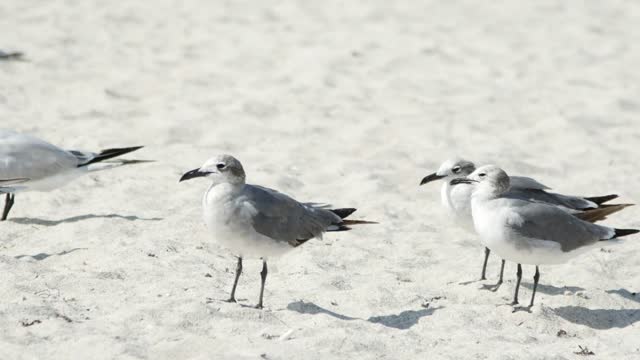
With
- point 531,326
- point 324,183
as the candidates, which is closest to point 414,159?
point 324,183

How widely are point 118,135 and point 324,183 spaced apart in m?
2.09

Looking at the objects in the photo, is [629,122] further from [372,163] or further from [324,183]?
[324,183]

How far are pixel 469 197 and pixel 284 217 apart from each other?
133cm

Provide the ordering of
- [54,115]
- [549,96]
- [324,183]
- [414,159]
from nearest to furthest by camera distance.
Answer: [324,183], [414,159], [54,115], [549,96]

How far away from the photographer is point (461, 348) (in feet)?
18.5

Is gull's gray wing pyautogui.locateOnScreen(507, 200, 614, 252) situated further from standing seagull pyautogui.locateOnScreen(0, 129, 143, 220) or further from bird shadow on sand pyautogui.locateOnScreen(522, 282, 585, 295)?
standing seagull pyautogui.locateOnScreen(0, 129, 143, 220)

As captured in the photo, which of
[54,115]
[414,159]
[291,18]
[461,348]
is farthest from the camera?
[291,18]

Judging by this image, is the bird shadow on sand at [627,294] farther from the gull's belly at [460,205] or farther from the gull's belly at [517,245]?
the gull's belly at [460,205]

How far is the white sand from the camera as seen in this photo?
18.9ft

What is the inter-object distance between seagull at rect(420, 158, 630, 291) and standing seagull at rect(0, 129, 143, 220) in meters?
2.45

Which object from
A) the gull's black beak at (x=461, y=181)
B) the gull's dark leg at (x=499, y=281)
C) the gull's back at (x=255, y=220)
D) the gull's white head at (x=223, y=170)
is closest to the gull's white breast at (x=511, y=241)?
the gull's black beak at (x=461, y=181)

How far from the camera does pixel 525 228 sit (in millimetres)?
5977

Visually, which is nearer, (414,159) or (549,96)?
(414,159)

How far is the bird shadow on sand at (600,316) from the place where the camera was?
19.9 feet
